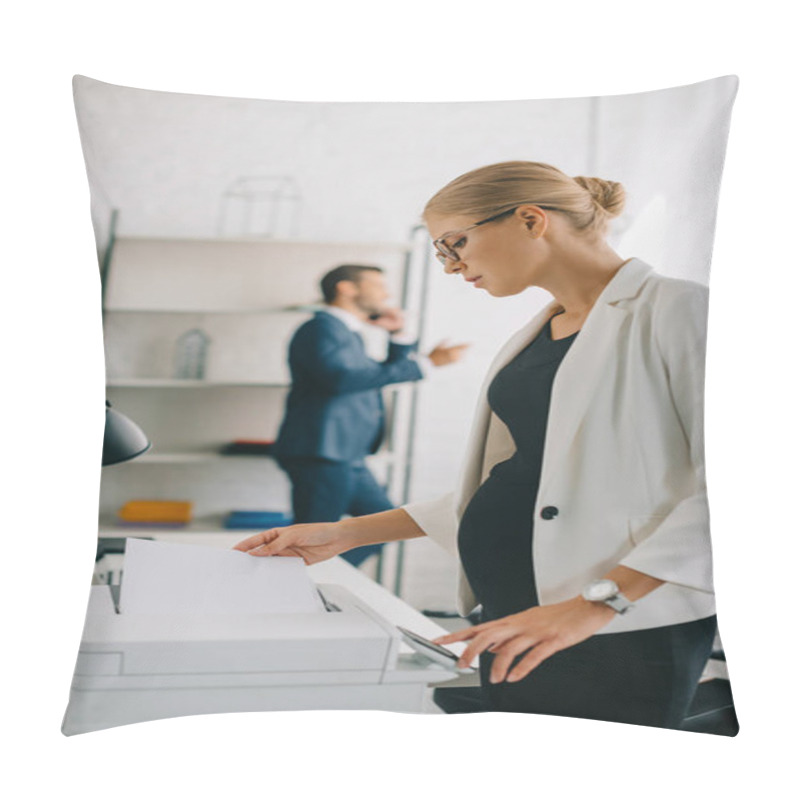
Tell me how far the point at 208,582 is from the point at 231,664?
0.14m

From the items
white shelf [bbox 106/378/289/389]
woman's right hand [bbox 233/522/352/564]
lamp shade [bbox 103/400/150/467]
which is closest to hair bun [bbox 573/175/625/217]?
white shelf [bbox 106/378/289/389]

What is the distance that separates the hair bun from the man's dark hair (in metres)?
0.40

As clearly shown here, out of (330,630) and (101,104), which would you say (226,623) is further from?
(101,104)

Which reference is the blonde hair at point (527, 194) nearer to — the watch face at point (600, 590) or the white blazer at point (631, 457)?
the white blazer at point (631, 457)

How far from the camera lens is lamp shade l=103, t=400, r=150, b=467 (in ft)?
4.49

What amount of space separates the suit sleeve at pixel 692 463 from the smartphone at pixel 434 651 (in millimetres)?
341

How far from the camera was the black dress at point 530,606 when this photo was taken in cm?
133

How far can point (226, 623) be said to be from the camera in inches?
51.8

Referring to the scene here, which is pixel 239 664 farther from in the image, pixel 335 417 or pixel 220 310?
pixel 220 310

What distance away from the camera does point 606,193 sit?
1382mm

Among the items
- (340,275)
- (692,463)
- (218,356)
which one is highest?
(340,275)

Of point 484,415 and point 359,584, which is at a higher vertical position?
point 484,415

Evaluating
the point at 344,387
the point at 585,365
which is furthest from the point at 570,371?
the point at 344,387

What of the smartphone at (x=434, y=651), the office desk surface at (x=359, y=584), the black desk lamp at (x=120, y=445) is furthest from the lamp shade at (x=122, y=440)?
the smartphone at (x=434, y=651)
